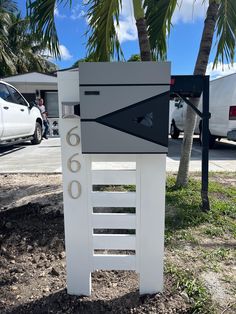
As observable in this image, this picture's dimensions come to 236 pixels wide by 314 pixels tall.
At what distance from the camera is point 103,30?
15.3ft

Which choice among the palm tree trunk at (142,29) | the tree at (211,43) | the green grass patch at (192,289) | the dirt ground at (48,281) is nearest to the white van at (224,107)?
the tree at (211,43)

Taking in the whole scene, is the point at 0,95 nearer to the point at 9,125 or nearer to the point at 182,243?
the point at 9,125

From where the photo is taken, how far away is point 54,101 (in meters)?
Result: 18.1

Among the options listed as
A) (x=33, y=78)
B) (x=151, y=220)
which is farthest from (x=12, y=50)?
(x=151, y=220)

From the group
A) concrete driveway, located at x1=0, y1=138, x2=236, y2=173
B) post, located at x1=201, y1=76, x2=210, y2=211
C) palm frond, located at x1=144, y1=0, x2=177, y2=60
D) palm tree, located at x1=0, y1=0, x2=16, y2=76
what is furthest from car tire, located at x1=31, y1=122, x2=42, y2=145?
palm tree, located at x1=0, y1=0, x2=16, y2=76

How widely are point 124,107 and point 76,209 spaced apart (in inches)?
31.0

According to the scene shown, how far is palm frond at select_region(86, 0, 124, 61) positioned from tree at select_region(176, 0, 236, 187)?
4.05ft

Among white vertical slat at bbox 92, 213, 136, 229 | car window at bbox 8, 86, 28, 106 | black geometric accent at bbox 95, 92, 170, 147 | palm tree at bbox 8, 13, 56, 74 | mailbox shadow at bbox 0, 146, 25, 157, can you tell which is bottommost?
mailbox shadow at bbox 0, 146, 25, 157

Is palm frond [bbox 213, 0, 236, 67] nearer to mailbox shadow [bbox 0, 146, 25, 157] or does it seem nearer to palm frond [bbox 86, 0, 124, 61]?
palm frond [bbox 86, 0, 124, 61]

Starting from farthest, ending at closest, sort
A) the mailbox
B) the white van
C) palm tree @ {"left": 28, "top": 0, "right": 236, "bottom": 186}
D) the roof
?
the roof, the white van, palm tree @ {"left": 28, "top": 0, "right": 236, "bottom": 186}, the mailbox

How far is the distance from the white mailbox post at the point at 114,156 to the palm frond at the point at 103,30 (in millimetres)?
2600

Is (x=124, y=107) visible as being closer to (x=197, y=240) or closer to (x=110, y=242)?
(x=110, y=242)

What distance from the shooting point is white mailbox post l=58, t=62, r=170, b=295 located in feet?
6.57

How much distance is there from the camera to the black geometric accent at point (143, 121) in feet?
6.69
